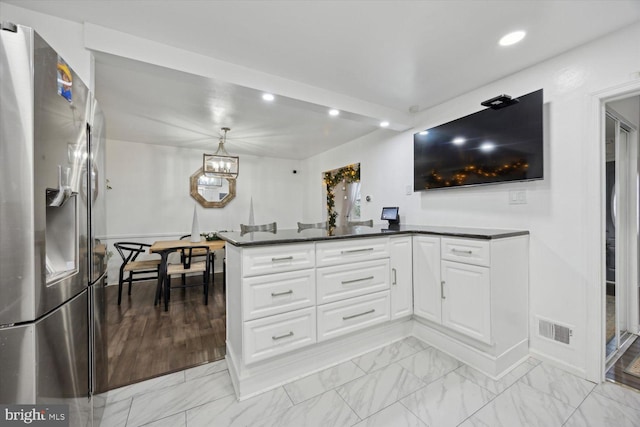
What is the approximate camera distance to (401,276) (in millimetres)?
2289

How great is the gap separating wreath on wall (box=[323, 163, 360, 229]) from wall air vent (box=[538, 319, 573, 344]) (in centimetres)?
298

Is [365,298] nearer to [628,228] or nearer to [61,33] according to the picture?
[628,228]

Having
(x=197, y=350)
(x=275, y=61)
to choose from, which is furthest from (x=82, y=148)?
(x=197, y=350)

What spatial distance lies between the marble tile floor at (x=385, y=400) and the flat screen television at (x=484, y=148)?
1500 millimetres

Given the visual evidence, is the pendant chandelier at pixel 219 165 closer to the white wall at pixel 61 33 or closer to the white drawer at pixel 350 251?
the white wall at pixel 61 33

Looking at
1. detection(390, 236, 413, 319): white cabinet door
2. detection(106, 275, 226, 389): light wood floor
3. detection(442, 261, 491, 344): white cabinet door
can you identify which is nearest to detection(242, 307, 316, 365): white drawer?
detection(106, 275, 226, 389): light wood floor

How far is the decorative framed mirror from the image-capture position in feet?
16.5

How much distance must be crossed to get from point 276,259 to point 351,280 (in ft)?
2.11

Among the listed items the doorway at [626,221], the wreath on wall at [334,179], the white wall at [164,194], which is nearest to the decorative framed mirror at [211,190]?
the white wall at [164,194]

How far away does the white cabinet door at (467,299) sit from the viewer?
1.87 meters

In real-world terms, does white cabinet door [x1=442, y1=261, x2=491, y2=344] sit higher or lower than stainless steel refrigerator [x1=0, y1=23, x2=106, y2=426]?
lower

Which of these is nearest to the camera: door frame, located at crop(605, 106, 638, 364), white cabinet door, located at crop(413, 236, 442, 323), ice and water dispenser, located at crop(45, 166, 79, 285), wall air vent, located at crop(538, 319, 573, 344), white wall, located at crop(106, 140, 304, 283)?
ice and water dispenser, located at crop(45, 166, 79, 285)

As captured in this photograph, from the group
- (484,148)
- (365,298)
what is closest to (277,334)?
(365,298)

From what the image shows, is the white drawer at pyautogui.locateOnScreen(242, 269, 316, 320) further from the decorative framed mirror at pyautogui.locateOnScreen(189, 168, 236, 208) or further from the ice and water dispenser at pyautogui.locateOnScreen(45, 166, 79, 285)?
the decorative framed mirror at pyautogui.locateOnScreen(189, 168, 236, 208)
